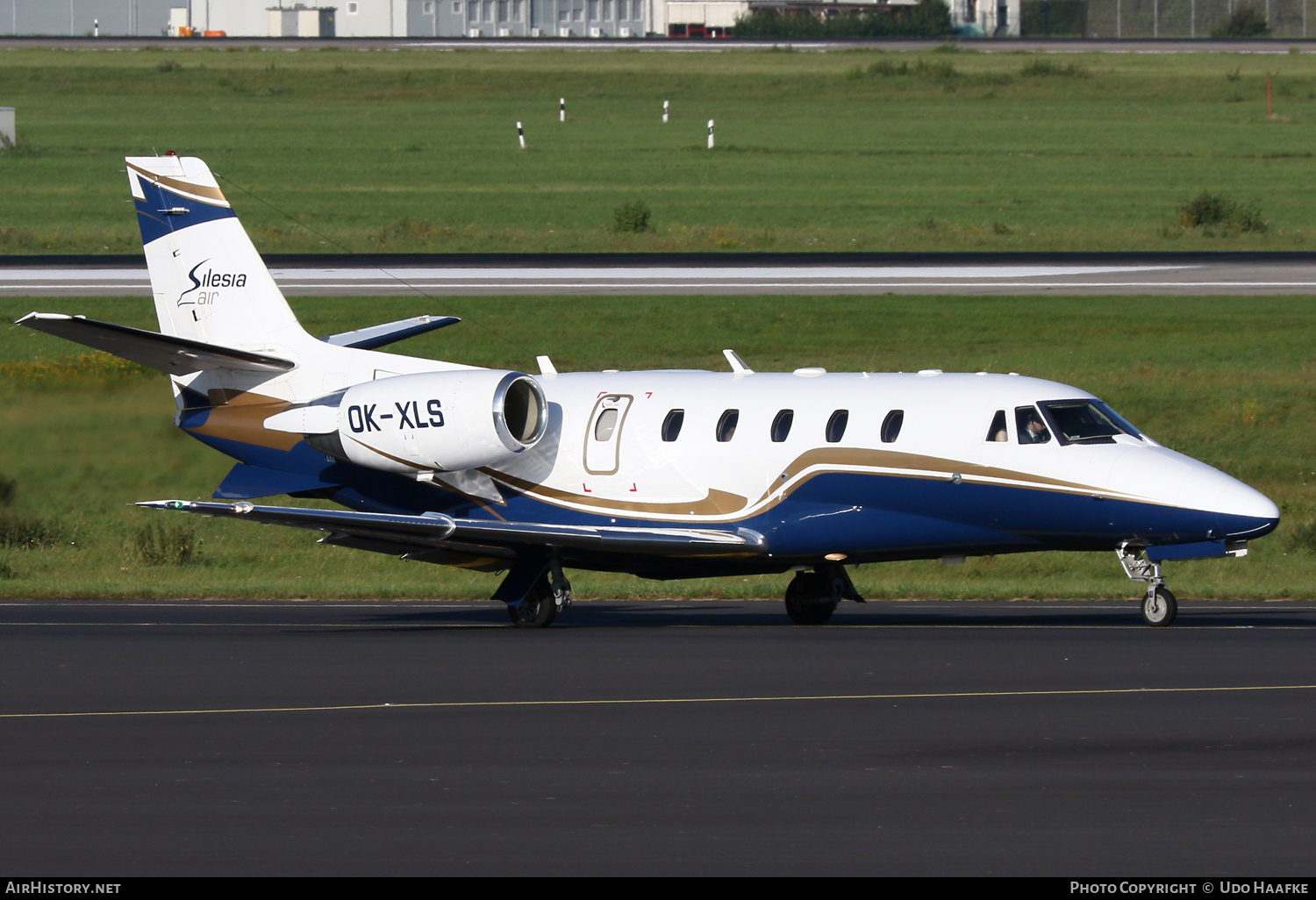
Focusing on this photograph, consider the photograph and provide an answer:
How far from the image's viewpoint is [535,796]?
14.8 meters

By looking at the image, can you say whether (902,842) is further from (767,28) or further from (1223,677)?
(767,28)

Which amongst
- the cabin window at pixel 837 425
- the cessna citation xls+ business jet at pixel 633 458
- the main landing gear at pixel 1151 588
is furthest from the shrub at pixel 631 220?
the main landing gear at pixel 1151 588

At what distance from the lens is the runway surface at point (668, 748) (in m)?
13.0

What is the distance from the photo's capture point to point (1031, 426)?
2467cm

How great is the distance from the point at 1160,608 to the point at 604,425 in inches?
315

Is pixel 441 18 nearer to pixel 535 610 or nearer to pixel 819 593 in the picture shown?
pixel 535 610

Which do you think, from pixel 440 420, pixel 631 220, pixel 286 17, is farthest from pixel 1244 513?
pixel 286 17

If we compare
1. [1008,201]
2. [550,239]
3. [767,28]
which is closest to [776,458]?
[550,239]

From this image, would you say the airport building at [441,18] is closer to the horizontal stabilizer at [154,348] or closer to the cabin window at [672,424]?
the horizontal stabilizer at [154,348]

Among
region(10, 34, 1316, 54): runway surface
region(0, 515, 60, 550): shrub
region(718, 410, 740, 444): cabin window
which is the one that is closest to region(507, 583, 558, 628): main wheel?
region(718, 410, 740, 444): cabin window

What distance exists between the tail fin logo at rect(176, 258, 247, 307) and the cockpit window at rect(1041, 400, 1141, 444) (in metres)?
13.0

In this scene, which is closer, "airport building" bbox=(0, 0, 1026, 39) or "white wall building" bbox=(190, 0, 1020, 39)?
"white wall building" bbox=(190, 0, 1020, 39)

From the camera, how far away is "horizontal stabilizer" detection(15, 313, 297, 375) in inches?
1014

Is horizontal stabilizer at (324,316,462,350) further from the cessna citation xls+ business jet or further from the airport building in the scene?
the airport building
